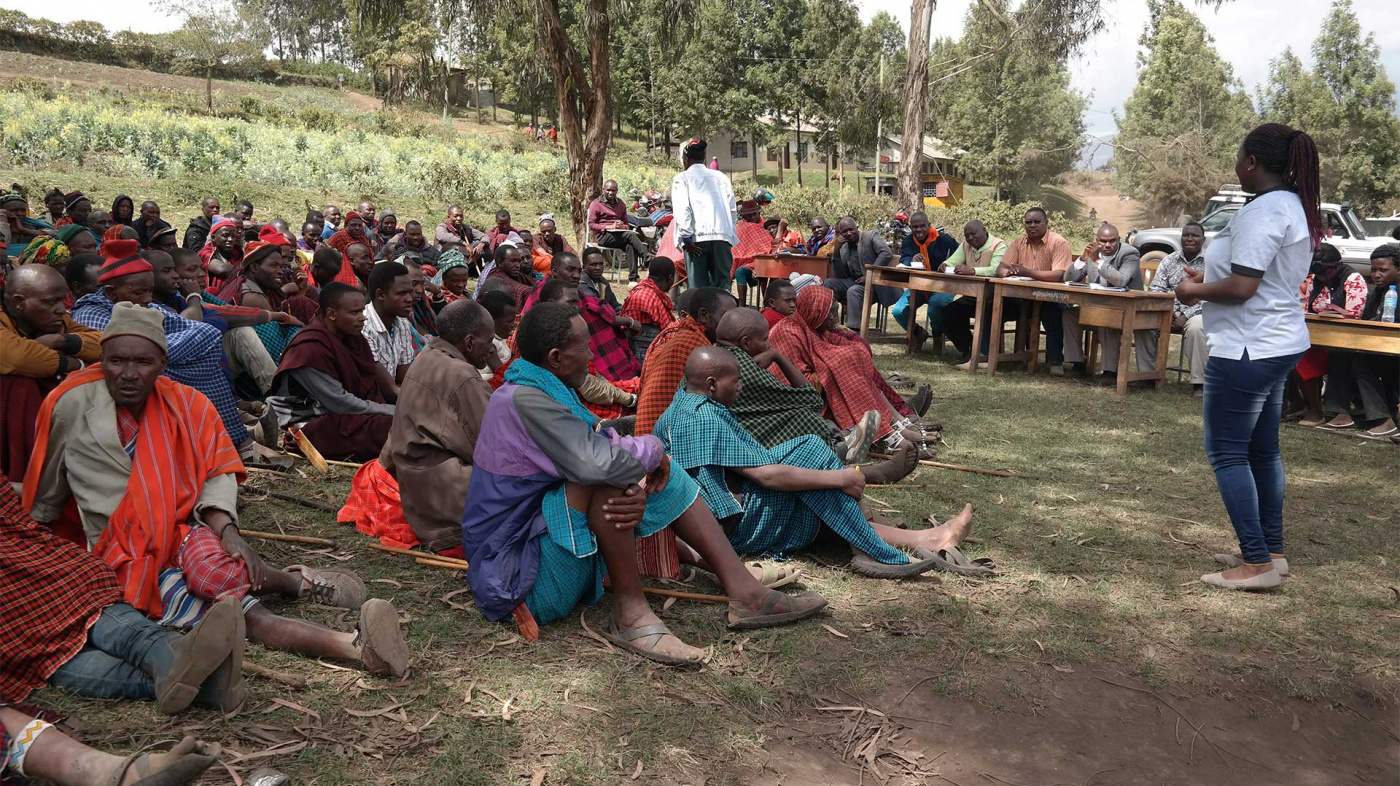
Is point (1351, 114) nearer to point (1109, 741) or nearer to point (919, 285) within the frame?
point (919, 285)

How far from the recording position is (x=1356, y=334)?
742cm

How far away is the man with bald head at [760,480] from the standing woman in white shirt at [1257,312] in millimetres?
1295

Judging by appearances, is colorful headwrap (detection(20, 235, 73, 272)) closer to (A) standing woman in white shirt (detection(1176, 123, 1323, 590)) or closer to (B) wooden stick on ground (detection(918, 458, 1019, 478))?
(B) wooden stick on ground (detection(918, 458, 1019, 478))

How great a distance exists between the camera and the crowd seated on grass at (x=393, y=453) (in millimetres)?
2930

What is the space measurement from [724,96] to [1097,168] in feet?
111

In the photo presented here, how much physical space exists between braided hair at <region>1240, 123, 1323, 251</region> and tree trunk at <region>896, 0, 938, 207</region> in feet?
43.2

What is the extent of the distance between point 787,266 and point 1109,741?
9.94m

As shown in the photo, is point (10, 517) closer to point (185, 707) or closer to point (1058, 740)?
point (185, 707)

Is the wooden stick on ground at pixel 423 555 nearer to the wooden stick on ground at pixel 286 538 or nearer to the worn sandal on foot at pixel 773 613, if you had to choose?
the wooden stick on ground at pixel 286 538

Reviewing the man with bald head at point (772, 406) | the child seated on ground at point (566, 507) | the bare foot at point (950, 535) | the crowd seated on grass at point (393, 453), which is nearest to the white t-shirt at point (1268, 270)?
the crowd seated on grass at point (393, 453)

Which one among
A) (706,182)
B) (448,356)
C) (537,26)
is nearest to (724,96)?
(537,26)

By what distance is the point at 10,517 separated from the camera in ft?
9.39

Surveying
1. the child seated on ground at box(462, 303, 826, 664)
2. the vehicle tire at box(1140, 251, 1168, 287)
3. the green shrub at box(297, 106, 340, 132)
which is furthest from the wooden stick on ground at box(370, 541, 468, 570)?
the green shrub at box(297, 106, 340, 132)

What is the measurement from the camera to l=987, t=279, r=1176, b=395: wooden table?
849cm
